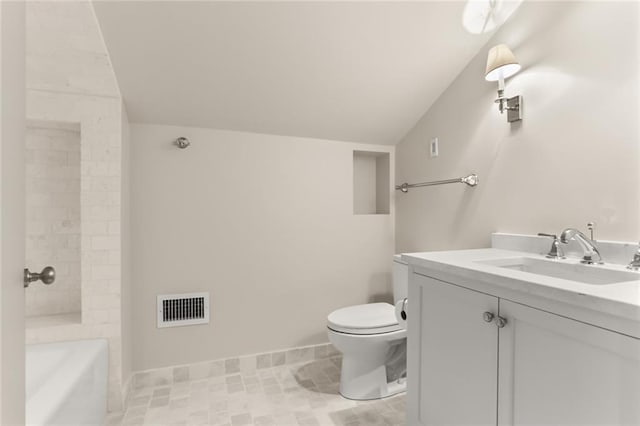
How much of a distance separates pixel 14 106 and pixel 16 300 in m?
0.38

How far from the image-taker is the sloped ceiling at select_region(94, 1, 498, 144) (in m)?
1.50

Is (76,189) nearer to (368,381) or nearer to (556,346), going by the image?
(368,381)

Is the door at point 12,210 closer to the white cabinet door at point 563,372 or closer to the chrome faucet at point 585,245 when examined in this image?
the white cabinet door at point 563,372

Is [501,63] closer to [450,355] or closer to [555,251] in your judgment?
[555,251]

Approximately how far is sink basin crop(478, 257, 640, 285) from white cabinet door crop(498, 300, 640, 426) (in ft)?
1.42

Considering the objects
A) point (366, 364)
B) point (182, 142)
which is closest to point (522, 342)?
point (366, 364)

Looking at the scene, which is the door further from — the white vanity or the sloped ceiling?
the white vanity

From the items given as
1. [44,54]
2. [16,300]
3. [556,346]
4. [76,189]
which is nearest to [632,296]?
[556,346]

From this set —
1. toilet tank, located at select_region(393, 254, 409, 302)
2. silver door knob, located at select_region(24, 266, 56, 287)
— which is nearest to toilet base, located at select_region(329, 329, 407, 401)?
toilet tank, located at select_region(393, 254, 409, 302)

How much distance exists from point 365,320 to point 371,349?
0.52 feet

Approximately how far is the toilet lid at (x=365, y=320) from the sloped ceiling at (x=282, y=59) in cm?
127

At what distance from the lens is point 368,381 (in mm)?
1865

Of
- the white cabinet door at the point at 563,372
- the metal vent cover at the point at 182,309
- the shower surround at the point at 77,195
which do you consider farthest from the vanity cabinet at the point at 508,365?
the shower surround at the point at 77,195

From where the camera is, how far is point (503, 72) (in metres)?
1.55
